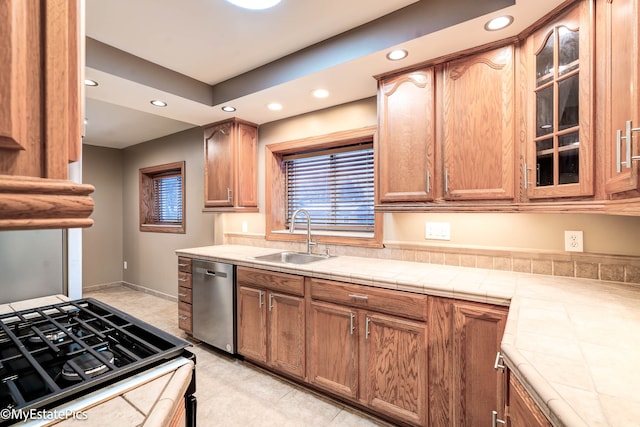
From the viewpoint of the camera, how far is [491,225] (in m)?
2.01

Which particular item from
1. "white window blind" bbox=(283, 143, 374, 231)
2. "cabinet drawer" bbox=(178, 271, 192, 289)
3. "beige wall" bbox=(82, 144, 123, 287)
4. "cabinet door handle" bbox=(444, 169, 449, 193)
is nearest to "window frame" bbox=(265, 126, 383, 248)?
"white window blind" bbox=(283, 143, 374, 231)

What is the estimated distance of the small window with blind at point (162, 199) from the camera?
440 centimetres

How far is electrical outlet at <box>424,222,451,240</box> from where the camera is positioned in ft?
7.14

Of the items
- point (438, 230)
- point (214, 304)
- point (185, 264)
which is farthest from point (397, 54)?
point (185, 264)

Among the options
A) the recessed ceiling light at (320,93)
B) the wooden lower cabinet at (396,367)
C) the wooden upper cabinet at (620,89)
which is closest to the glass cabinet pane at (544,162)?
the wooden upper cabinet at (620,89)

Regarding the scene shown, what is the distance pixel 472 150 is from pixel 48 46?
1.88 meters

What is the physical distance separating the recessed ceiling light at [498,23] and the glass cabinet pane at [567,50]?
0.23m

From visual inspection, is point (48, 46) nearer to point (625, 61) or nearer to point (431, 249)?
point (625, 61)

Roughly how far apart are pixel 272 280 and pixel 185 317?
4.33 ft

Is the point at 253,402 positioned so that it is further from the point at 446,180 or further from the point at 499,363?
the point at 446,180

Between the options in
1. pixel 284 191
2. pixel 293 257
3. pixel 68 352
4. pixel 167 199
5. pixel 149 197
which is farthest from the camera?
pixel 149 197

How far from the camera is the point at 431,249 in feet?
7.30

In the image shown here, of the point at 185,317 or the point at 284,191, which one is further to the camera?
the point at 284,191

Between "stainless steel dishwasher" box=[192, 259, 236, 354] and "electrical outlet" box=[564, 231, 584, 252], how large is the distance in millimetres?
2389
